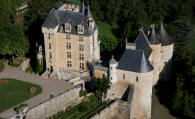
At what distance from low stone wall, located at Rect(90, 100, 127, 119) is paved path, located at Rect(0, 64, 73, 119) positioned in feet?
27.5

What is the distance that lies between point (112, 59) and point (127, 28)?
29.7m

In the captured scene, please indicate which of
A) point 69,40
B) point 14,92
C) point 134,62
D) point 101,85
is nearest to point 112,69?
point 101,85

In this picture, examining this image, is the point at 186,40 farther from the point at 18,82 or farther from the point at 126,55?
the point at 18,82

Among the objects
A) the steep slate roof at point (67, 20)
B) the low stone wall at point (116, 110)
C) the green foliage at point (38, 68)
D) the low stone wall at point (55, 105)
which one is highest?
the steep slate roof at point (67, 20)

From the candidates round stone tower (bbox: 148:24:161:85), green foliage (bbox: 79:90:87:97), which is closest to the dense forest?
round stone tower (bbox: 148:24:161:85)

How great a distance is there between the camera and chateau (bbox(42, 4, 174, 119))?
65000 mm

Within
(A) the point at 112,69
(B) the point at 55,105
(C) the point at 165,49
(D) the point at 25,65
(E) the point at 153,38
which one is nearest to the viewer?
(B) the point at 55,105

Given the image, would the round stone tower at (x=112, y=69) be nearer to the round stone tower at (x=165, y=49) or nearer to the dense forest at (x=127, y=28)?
the dense forest at (x=127, y=28)

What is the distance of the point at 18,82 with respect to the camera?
68125mm

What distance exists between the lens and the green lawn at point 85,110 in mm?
61406

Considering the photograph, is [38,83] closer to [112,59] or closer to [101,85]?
[101,85]

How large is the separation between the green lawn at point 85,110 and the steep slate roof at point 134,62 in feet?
23.8

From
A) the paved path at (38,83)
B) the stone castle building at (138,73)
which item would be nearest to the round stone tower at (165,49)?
the stone castle building at (138,73)

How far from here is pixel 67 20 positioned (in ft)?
226
